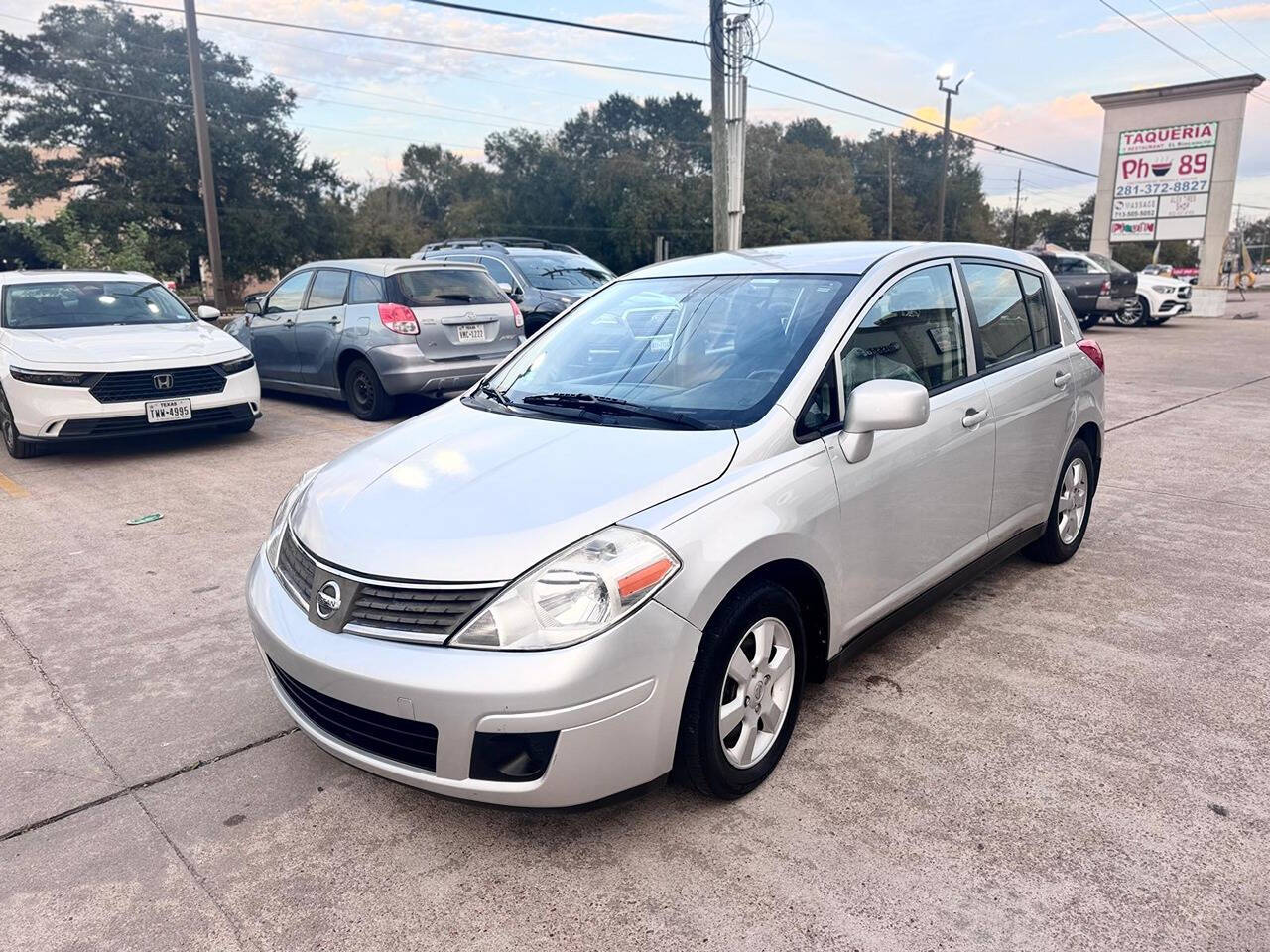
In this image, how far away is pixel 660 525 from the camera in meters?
2.45

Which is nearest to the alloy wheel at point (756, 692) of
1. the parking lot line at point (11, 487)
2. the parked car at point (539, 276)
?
the parking lot line at point (11, 487)

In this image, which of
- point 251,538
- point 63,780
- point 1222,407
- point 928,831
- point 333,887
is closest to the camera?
point 333,887

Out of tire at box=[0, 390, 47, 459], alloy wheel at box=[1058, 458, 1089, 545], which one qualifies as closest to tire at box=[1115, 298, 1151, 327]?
alloy wheel at box=[1058, 458, 1089, 545]

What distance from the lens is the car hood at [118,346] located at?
6926 mm

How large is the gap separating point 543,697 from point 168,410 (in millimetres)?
6075

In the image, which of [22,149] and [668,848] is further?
[22,149]

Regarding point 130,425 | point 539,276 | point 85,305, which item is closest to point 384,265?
point 85,305

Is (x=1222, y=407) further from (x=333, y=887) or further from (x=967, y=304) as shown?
(x=333, y=887)

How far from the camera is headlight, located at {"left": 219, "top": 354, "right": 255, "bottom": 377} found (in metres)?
7.55

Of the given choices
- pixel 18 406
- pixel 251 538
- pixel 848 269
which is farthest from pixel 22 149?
pixel 848 269

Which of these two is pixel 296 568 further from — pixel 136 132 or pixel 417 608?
pixel 136 132

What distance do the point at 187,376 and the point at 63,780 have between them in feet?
16.5

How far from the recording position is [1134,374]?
1249 centimetres

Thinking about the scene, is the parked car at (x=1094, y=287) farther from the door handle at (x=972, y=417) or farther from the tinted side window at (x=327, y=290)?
the door handle at (x=972, y=417)
